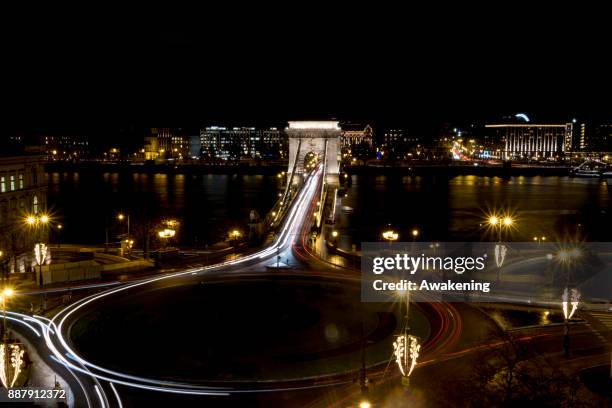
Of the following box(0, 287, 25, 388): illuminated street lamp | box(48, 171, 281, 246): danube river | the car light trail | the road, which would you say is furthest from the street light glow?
box(48, 171, 281, 246): danube river

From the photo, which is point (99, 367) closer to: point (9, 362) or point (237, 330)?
point (9, 362)

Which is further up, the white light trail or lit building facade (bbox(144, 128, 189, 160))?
lit building facade (bbox(144, 128, 189, 160))

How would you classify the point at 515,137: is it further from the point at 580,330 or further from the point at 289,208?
the point at 580,330

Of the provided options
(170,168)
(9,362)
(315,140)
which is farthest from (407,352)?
(170,168)

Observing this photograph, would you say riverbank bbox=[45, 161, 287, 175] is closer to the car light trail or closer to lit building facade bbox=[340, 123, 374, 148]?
lit building facade bbox=[340, 123, 374, 148]

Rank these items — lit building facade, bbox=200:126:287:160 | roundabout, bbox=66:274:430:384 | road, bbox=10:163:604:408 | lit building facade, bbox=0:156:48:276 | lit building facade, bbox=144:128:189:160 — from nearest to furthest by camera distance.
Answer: road, bbox=10:163:604:408
roundabout, bbox=66:274:430:384
lit building facade, bbox=0:156:48:276
lit building facade, bbox=144:128:189:160
lit building facade, bbox=200:126:287:160

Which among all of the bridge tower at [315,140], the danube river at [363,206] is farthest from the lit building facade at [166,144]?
the bridge tower at [315,140]
